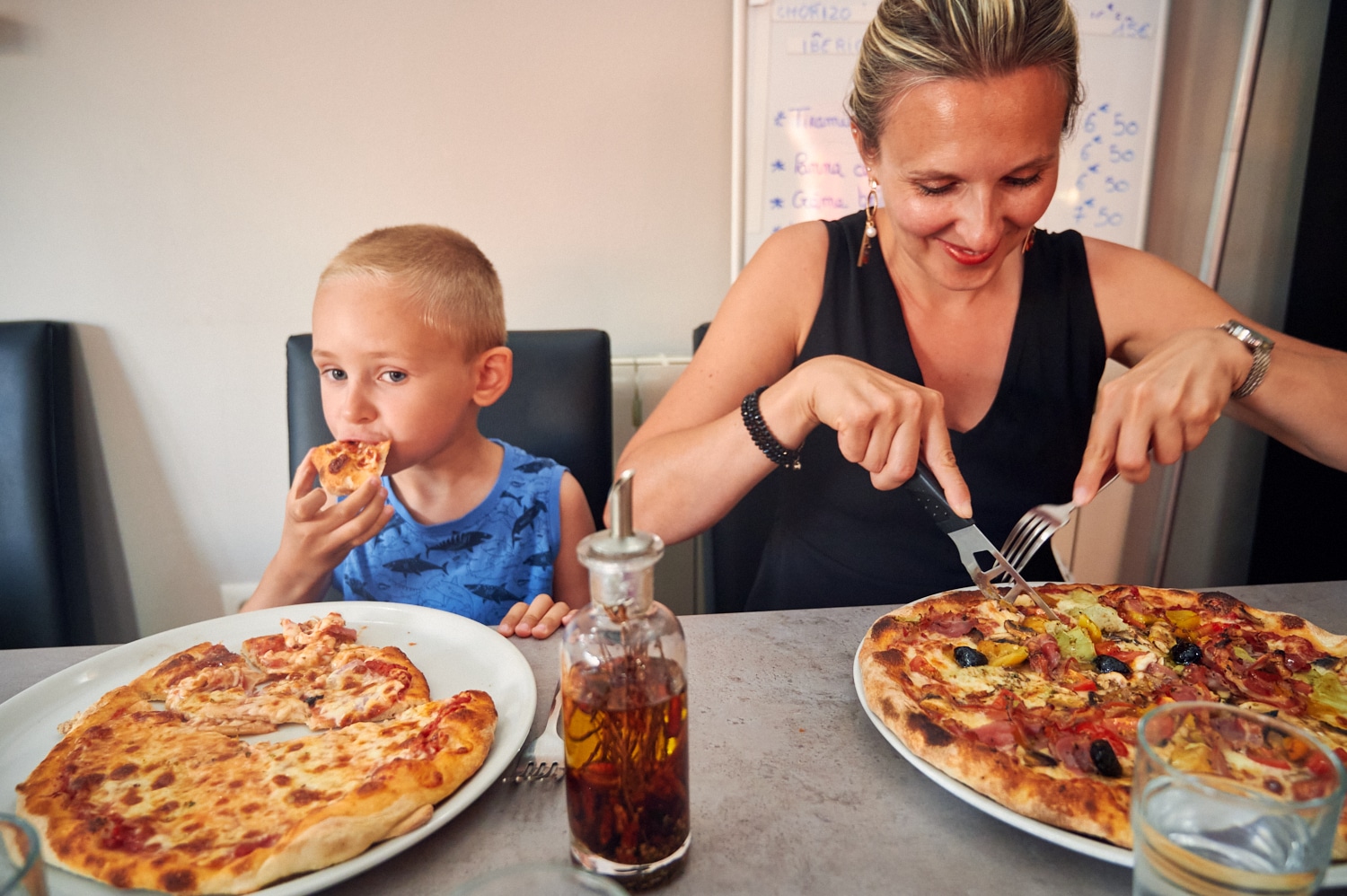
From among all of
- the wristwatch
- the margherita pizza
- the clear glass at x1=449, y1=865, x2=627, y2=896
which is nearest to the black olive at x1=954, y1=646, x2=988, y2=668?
the clear glass at x1=449, y1=865, x2=627, y2=896

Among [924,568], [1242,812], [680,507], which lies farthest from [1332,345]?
[1242,812]

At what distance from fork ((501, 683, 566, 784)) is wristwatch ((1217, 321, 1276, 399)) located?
3.81ft

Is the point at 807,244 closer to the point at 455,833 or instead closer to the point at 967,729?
the point at 967,729

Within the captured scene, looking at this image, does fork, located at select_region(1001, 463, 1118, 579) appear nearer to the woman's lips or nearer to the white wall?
the woman's lips

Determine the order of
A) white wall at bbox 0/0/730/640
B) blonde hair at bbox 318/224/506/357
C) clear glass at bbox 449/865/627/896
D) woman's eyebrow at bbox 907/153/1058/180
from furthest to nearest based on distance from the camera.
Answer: white wall at bbox 0/0/730/640
blonde hair at bbox 318/224/506/357
woman's eyebrow at bbox 907/153/1058/180
clear glass at bbox 449/865/627/896

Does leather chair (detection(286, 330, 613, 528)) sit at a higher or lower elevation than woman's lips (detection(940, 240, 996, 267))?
lower

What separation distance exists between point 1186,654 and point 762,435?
62cm

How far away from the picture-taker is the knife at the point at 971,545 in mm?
993

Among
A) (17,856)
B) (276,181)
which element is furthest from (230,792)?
(276,181)

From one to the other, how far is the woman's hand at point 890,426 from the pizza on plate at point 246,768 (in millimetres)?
568

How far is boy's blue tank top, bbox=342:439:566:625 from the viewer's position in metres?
1.54

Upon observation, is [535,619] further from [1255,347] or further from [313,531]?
[1255,347]

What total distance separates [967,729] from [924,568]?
2.32 feet

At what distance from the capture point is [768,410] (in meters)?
1.23
